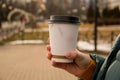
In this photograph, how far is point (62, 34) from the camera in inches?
64.9

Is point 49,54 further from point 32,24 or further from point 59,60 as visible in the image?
point 32,24

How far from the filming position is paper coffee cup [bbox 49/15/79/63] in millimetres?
1648

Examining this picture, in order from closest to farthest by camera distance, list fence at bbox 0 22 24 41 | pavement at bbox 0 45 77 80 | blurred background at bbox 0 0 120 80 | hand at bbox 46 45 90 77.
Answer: hand at bbox 46 45 90 77, pavement at bbox 0 45 77 80, blurred background at bbox 0 0 120 80, fence at bbox 0 22 24 41

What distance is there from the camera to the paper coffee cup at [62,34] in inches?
64.9

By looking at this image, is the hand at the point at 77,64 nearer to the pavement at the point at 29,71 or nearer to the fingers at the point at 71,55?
the fingers at the point at 71,55

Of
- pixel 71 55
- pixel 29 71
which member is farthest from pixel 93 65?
pixel 29 71

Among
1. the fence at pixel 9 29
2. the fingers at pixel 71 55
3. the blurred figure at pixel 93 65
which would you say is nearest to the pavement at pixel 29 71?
the blurred figure at pixel 93 65

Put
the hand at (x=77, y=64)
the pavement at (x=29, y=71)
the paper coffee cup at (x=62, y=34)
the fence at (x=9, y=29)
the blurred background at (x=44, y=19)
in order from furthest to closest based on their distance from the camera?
the fence at (x=9, y=29)
the blurred background at (x=44, y=19)
the pavement at (x=29, y=71)
the hand at (x=77, y=64)
the paper coffee cup at (x=62, y=34)

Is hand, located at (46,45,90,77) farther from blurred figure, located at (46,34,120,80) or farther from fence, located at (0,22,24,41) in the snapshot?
fence, located at (0,22,24,41)

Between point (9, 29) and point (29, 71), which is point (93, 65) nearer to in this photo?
point (29, 71)

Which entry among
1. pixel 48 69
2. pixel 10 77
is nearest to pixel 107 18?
pixel 48 69

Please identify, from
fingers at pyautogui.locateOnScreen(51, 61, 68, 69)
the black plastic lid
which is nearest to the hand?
fingers at pyautogui.locateOnScreen(51, 61, 68, 69)

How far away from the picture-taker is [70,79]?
7219mm

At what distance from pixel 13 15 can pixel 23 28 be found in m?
1.23
